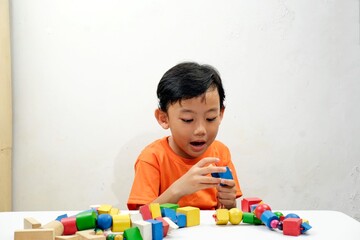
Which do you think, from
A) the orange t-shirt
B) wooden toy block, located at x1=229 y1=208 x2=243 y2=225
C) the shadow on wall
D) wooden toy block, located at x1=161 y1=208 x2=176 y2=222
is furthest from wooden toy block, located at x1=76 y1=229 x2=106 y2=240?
the shadow on wall

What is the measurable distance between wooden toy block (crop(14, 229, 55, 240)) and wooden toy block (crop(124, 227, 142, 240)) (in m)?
0.11

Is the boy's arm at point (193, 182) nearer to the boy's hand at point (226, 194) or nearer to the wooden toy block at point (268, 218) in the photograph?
the boy's hand at point (226, 194)

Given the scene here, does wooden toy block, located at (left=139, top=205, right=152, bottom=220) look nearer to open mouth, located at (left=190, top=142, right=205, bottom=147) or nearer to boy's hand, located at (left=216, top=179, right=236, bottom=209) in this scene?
boy's hand, located at (left=216, top=179, right=236, bottom=209)

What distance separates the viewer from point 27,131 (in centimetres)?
153

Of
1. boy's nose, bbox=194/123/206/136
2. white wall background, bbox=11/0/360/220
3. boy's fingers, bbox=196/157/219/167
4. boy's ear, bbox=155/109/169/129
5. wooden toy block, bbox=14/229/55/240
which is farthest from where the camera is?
white wall background, bbox=11/0/360/220

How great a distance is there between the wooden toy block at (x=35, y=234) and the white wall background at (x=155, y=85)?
86cm

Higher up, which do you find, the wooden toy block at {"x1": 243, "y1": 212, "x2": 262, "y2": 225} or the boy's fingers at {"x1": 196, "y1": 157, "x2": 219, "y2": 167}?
the boy's fingers at {"x1": 196, "y1": 157, "x2": 219, "y2": 167}

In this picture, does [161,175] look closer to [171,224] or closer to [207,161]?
[207,161]

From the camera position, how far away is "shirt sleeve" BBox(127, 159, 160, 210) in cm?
118

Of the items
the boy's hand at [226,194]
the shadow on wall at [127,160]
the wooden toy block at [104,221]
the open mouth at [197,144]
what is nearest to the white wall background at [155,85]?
the shadow on wall at [127,160]

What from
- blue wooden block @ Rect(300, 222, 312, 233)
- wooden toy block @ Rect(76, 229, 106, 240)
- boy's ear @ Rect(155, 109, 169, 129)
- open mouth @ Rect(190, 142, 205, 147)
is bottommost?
blue wooden block @ Rect(300, 222, 312, 233)

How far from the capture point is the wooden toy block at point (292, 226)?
0.75 metres

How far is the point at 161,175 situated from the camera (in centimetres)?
126

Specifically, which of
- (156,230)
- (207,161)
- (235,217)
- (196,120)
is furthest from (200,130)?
(156,230)
